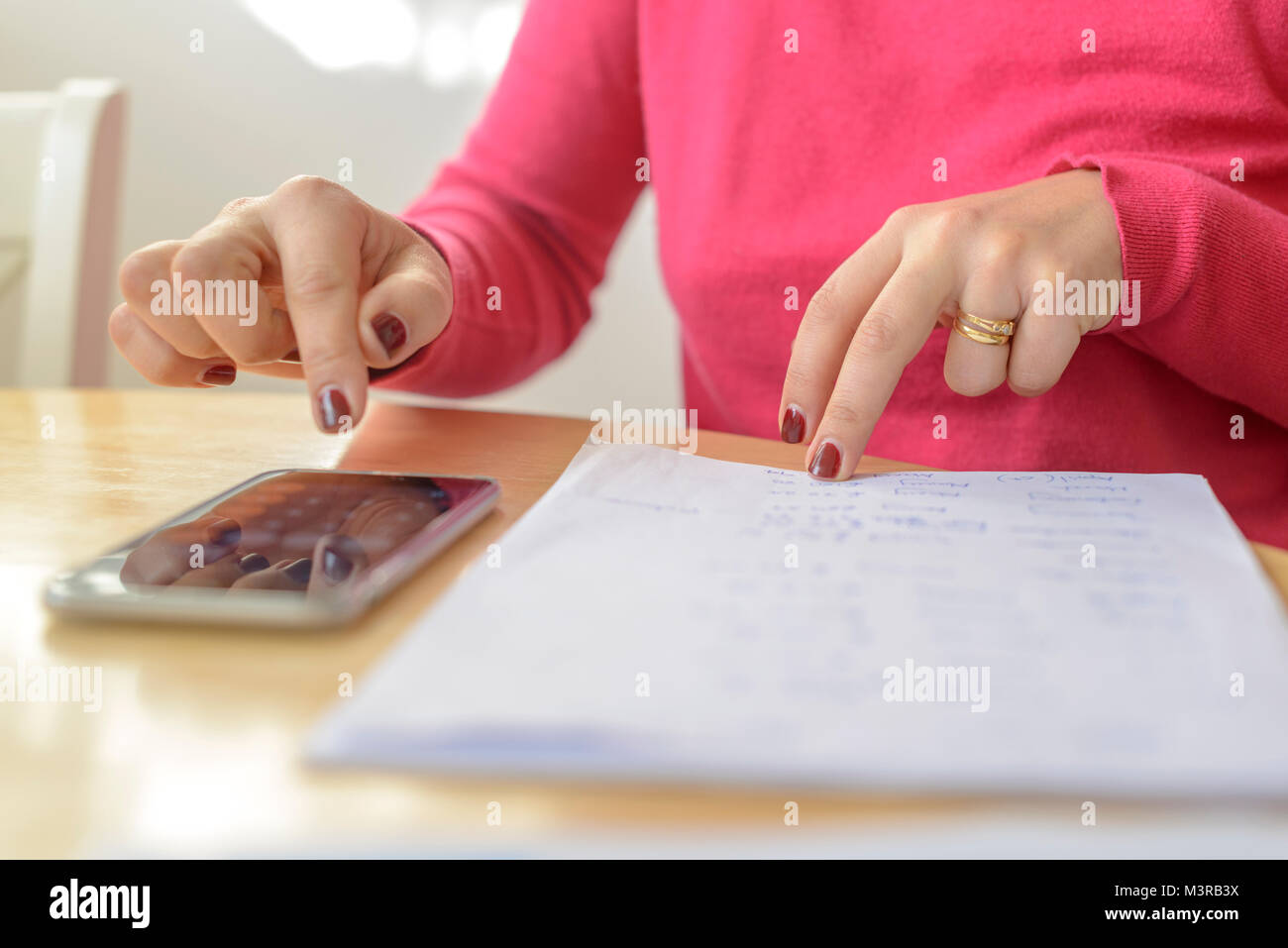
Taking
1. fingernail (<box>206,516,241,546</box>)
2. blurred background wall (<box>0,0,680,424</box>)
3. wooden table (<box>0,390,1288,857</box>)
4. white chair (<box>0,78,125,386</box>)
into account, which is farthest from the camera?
blurred background wall (<box>0,0,680,424</box>)

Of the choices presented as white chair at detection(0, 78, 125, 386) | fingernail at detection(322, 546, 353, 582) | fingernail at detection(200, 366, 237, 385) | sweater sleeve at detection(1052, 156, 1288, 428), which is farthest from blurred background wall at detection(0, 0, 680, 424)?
fingernail at detection(322, 546, 353, 582)

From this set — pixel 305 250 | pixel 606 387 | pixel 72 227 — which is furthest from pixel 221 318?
pixel 606 387

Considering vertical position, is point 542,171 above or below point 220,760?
above

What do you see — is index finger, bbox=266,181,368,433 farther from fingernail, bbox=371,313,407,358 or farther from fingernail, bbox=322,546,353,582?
fingernail, bbox=322,546,353,582

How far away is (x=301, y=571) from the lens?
0.90 feet

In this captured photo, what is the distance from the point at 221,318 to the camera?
1.42 feet

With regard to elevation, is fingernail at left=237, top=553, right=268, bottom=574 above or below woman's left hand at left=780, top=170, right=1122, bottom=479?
below

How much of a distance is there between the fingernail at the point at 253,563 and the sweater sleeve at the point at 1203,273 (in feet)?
1.21

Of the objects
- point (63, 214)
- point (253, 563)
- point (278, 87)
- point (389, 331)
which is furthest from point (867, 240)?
point (278, 87)

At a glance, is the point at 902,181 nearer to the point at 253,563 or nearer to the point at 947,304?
the point at 947,304

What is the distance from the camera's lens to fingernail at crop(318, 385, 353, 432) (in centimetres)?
41

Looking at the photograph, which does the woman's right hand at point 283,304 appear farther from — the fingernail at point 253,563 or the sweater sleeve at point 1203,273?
the sweater sleeve at point 1203,273

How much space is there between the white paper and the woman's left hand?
7 cm

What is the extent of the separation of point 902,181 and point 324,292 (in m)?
0.37
